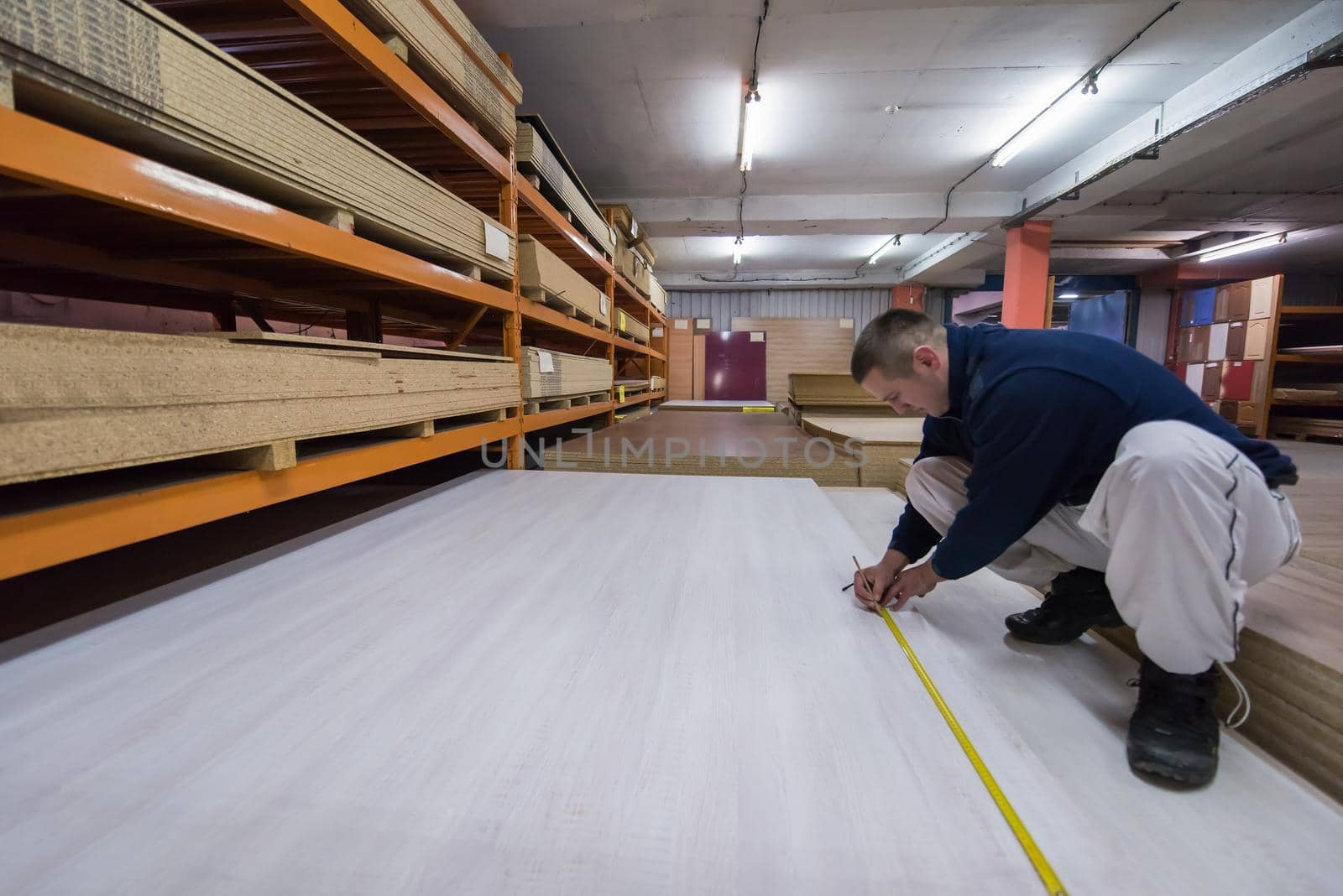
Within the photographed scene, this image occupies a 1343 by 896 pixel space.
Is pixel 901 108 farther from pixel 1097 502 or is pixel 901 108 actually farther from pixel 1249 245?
pixel 1249 245

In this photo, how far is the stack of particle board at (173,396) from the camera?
39.3 inches

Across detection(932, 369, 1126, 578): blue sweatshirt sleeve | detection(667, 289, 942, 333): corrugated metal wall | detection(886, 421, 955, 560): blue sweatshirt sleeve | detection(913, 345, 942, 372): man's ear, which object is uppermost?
detection(667, 289, 942, 333): corrugated metal wall

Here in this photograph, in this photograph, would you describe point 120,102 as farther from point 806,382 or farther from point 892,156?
point 892,156

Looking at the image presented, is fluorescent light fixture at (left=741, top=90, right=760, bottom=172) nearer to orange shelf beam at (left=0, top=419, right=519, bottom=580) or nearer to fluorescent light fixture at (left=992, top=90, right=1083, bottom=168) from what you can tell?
fluorescent light fixture at (left=992, top=90, right=1083, bottom=168)

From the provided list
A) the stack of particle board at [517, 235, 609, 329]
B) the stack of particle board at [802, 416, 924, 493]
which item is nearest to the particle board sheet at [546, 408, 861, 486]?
the stack of particle board at [802, 416, 924, 493]

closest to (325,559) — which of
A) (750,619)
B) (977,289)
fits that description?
(750,619)

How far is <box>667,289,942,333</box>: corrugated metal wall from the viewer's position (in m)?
13.8

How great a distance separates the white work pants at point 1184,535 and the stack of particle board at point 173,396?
84.4 inches

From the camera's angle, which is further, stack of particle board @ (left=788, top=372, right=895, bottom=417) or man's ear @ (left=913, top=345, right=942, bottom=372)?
stack of particle board @ (left=788, top=372, right=895, bottom=417)

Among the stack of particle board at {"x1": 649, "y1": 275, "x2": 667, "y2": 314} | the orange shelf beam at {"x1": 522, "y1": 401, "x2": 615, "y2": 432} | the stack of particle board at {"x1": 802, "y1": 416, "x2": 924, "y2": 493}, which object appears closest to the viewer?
the stack of particle board at {"x1": 802, "y1": 416, "x2": 924, "y2": 493}

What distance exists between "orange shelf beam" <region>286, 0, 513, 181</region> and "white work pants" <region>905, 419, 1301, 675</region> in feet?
8.70

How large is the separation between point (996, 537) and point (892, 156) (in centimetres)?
690

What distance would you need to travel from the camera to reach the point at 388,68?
6.64ft

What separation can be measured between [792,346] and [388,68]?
12.0m
